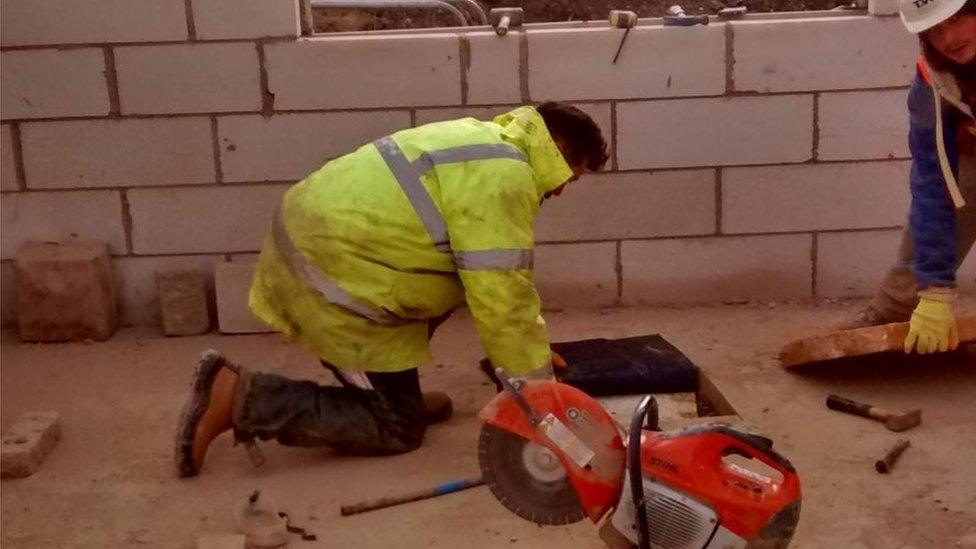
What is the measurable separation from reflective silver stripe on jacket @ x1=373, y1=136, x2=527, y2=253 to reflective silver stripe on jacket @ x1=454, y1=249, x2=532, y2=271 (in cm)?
12

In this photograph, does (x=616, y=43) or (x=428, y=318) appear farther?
(x=616, y=43)

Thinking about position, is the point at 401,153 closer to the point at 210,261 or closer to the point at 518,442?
the point at 518,442

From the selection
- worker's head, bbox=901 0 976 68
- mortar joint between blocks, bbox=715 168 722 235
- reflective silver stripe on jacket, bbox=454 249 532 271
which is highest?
worker's head, bbox=901 0 976 68

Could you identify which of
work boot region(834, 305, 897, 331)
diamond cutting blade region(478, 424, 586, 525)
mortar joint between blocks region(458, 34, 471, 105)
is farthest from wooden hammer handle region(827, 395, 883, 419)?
mortar joint between blocks region(458, 34, 471, 105)

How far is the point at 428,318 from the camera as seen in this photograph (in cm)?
306

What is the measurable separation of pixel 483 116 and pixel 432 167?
3.44 ft

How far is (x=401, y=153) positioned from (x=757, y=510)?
126 centimetres

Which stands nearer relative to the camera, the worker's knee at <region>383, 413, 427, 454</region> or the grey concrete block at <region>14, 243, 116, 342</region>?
the worker's knee at <region>383, 413, 427, 454</region>

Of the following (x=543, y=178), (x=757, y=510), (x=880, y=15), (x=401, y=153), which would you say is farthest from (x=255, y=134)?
(x=757, y=510)

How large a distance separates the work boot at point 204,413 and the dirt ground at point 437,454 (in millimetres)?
70

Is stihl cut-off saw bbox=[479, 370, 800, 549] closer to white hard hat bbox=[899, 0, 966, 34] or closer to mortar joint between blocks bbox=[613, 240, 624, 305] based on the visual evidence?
white hard hat bbox=[899, 0, 966, 34]

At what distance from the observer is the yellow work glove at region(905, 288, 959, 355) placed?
3012 millimetres

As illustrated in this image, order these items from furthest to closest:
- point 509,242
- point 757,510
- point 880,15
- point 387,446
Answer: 1. point 880,15
2. point 387,446
3. point 509,242
4. point 757,510

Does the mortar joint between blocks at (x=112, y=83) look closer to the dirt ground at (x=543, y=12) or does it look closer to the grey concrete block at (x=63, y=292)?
the grey concrete block at (x=63, y=292)
